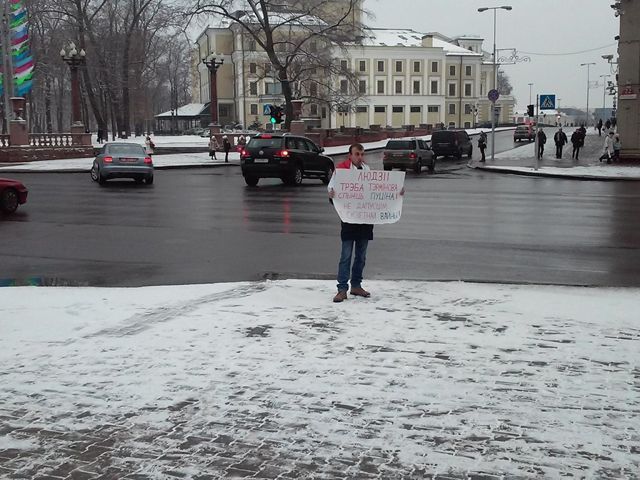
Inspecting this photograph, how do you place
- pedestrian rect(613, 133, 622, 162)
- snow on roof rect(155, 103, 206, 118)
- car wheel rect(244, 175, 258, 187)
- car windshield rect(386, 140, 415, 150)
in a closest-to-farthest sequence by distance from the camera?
car wheel rect(244, 175, 258, 187) → pedestrian rect(613, 133, 622, 162) → car windshield rect(386, 140, 415, 150) → snow on roof rect(155, 103, 206, 118)

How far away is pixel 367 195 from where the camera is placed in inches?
330

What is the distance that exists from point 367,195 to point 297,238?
4704mm

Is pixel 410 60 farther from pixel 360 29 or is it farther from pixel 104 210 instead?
pixel 104 210

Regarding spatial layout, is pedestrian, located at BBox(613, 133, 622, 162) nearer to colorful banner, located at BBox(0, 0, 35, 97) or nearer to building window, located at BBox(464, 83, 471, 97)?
colorful banner, located at BBox(0, 0, 35, 97)

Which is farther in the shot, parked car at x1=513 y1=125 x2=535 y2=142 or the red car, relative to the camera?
parked car at x1=513 y1=125 x2=535 y2=142

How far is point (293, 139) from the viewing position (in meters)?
25.8

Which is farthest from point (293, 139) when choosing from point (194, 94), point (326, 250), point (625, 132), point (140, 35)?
point (194, 94)

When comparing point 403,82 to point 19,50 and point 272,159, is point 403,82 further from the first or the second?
point 272,159

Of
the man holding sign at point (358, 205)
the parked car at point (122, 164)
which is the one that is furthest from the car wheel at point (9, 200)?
the man holding sign at point (358, 205)

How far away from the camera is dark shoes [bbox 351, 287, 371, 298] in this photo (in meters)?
8.05

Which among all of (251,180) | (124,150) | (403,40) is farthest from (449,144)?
(403,40)

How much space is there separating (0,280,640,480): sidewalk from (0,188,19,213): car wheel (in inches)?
388

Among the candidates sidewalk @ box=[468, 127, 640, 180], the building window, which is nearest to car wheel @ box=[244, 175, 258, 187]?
sidewalk @ box=[468, 127, 640, 180]

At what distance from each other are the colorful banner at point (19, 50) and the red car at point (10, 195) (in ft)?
105
